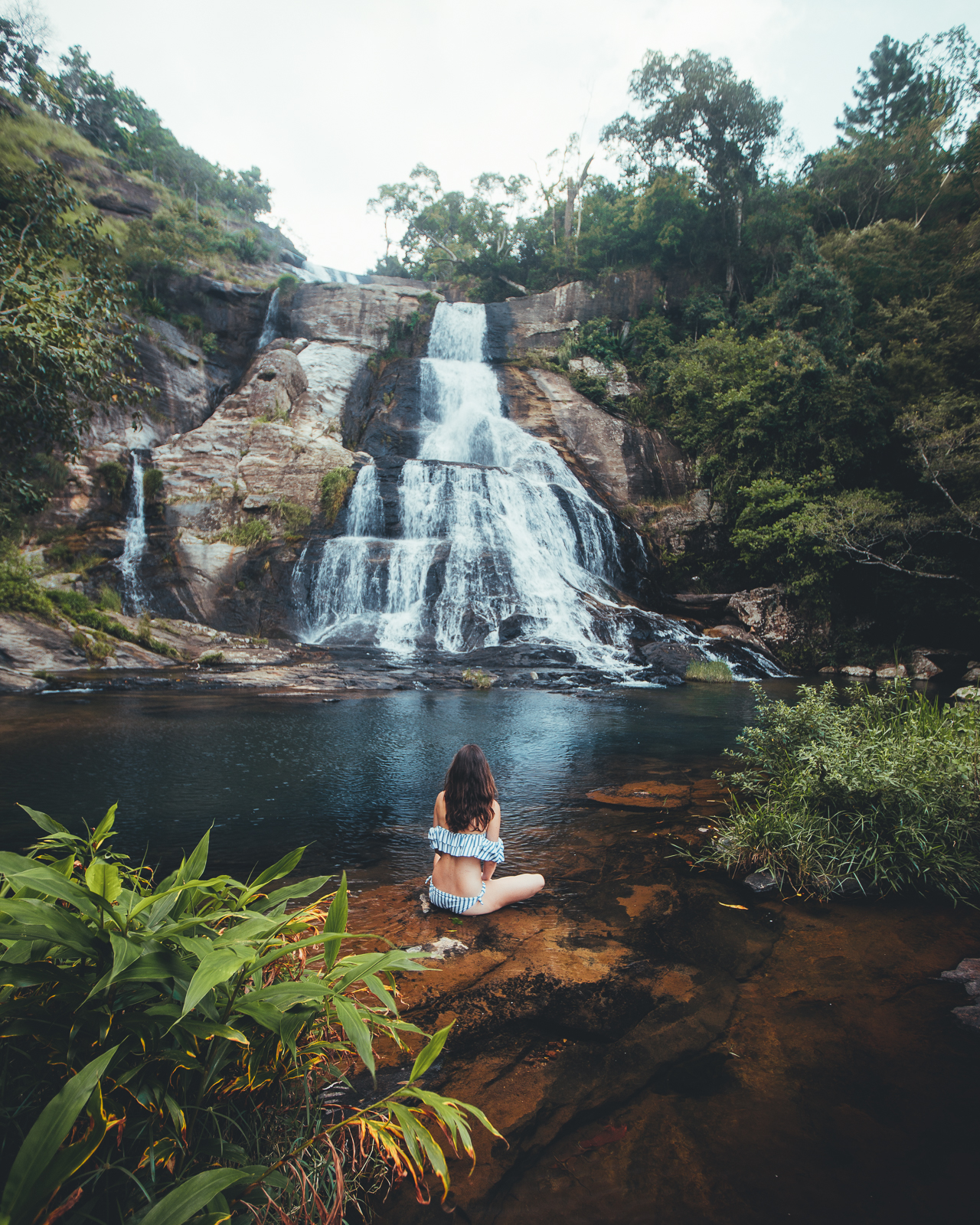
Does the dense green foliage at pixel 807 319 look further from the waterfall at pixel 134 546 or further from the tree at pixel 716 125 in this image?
the waterfall at pixel 134 546

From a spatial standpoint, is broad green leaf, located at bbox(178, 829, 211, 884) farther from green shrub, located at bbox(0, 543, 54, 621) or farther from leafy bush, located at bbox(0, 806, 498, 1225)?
green shrub, located at bbox(0, 543, 54, 621)

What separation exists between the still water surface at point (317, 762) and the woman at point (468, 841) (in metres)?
0.70

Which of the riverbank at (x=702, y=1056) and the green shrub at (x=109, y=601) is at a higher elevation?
the green shrub at (x=109, y=601)

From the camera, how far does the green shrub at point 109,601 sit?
14.7 metres

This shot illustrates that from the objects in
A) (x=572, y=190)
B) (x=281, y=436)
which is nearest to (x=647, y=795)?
(x=281, y=436)

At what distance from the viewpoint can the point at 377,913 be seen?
336 centimetres

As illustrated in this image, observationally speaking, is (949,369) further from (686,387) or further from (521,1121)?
(521,1121)

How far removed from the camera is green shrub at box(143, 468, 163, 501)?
18812mm

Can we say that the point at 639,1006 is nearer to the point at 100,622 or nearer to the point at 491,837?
the point at 491,837

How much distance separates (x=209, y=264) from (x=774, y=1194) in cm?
3556

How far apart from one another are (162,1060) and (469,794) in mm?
2143

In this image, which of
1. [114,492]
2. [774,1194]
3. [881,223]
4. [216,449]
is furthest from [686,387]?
[774,1194]

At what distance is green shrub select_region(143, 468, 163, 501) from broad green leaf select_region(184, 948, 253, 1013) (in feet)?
69.1

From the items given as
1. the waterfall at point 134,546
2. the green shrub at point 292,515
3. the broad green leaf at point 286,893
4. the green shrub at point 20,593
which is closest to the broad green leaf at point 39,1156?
the broad green leaf at point 286,893
